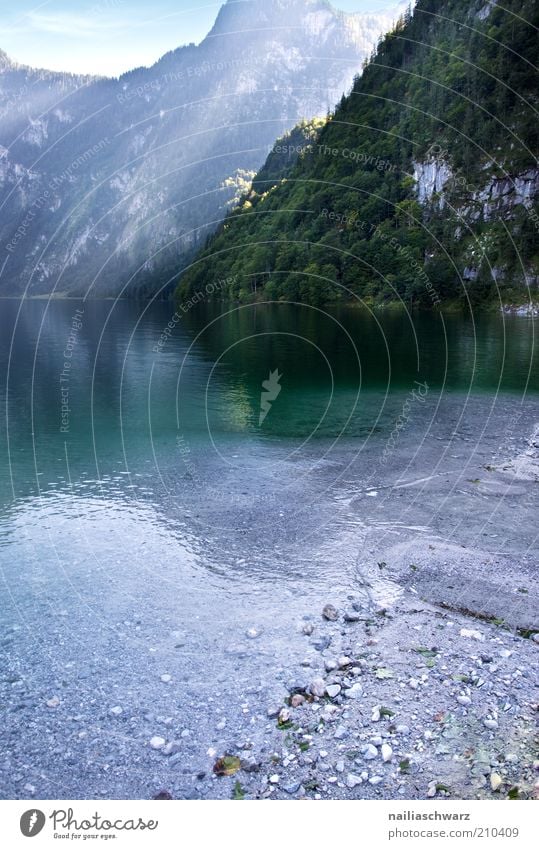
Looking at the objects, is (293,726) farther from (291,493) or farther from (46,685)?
(291,493)

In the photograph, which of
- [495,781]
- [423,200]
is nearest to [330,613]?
[495,781]

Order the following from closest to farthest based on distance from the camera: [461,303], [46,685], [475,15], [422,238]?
1. [46,685]
2. [461,303]
3. [422,238]
4. [475,15]

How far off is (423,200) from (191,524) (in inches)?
5948

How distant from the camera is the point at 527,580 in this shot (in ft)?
41.9

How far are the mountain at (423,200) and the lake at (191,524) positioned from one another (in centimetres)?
9023

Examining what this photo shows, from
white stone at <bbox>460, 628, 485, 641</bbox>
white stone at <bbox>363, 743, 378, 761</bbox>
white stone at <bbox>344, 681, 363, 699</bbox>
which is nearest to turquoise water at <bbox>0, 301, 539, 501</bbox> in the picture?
white stone at <bbox>460, 628, 485, 641</bbox>

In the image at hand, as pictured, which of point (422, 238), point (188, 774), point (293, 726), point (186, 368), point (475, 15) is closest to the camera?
point (188, 774)

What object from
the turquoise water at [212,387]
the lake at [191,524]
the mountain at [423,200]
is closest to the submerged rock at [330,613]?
the lake at [191,524]

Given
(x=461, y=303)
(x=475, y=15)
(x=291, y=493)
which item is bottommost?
(x=291, y=493)

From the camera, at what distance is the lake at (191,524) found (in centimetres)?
899

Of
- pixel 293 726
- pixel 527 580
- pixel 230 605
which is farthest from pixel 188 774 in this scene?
pixel 527 580

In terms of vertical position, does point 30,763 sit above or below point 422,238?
below

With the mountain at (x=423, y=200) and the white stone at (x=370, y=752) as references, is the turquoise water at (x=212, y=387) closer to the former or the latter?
the white stone at (x=370, y=752)

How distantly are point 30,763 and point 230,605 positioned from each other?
4.99 m
